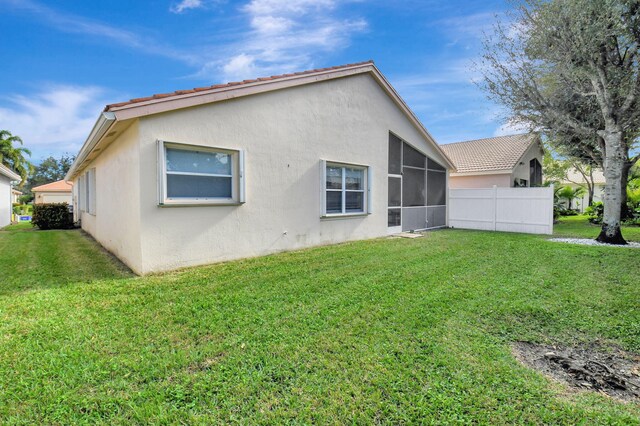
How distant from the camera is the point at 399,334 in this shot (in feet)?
11.9

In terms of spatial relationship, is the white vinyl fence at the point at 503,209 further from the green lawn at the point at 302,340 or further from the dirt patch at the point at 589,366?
the dirt patch at the point at 589,366

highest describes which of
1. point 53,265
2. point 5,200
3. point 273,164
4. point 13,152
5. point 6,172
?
point 13,152

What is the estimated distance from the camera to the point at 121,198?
7.22 meters

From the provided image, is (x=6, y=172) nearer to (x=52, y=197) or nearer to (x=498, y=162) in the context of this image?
(x=52, y=197)

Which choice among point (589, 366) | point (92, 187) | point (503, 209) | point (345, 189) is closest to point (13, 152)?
point (92, 187)

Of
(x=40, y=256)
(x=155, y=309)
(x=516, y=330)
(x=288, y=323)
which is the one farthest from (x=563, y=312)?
(x=40, y=256)

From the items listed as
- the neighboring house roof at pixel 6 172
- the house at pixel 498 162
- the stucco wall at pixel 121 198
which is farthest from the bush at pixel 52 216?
the house at pixel 498 162

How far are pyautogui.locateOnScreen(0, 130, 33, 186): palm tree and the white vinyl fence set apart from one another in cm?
3718

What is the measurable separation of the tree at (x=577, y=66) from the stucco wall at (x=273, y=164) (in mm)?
4733

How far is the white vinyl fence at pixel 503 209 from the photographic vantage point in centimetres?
1300

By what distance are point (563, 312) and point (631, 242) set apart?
9.45 meters

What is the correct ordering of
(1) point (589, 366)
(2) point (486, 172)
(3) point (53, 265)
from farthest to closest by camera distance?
(2) point (486, 172), (3) point (53, 265), (1) point (589, 366)

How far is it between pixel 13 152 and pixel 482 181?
130ft

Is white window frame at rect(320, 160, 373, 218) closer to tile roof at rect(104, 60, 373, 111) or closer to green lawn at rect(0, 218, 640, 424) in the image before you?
tile roof at rect(104, 60, 373, 111)
